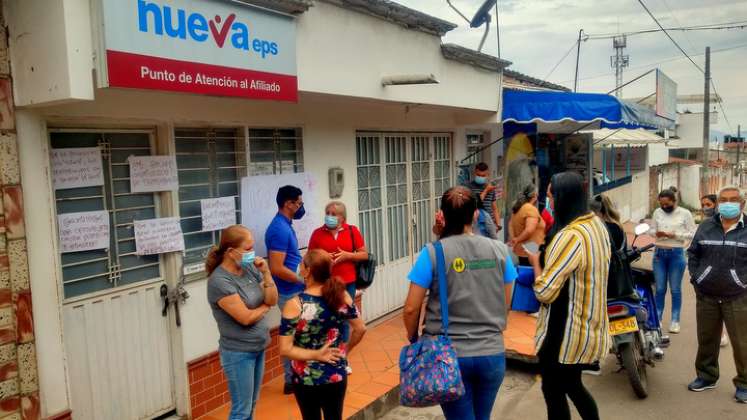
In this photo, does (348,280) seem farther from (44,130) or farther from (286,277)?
(44,130)

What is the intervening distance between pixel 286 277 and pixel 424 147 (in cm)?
382

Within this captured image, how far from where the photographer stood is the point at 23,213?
11.0ft

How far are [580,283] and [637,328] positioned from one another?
5.61ft

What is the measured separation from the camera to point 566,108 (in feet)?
25.8

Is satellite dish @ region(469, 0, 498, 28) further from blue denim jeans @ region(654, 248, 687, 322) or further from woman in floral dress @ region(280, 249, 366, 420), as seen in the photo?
woman in floral dress @ region(280, 249, 366, 420)

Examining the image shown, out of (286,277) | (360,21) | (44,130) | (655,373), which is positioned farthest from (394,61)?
(655,373)

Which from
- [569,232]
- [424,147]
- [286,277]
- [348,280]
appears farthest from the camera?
[424,147]

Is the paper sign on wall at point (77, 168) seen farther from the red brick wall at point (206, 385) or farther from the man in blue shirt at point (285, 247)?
the red brick wall at point (206, 385)

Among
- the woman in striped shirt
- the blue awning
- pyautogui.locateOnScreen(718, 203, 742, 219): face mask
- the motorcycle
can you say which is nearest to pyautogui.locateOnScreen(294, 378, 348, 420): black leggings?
the woman in striped shirt

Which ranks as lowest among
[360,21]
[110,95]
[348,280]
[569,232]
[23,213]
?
[348,280]

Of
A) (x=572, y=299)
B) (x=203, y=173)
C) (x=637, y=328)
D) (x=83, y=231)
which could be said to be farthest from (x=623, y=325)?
(x=83, y=231)

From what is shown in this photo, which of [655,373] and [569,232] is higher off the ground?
[569,232]

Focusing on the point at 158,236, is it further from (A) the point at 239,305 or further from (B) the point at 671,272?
(B) the point at 671,272

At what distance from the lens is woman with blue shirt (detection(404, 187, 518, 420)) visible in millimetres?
3023
